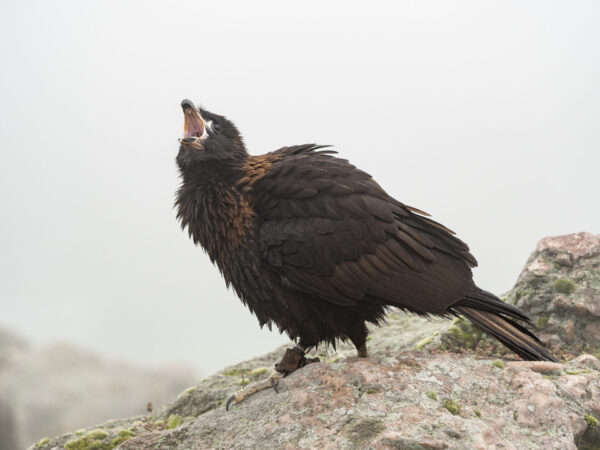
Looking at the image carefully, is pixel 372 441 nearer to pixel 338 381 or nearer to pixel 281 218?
pixel 338 381

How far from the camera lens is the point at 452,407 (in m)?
3.90

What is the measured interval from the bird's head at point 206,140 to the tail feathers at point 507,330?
2383 millimetres

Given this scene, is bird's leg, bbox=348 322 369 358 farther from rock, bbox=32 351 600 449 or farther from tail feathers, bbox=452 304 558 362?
tail feathers, bbox=452 304 558 362

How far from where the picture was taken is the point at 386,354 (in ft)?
14.9

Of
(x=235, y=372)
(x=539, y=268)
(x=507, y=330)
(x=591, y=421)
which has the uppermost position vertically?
(x=235, y=372)

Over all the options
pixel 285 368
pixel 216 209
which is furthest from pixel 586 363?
pixel 216 209

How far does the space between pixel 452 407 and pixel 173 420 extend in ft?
11.1

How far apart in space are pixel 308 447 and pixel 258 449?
387mm

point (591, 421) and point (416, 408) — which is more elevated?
point (416, 408)

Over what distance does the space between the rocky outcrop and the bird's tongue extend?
6.15 m

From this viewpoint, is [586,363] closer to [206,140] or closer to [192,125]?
[206,140]

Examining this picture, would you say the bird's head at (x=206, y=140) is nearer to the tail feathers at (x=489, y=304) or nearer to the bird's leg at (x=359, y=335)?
the bird's leg at (x=359, y=335)

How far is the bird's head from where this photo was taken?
5176 mm

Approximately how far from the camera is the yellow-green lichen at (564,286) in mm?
5660
